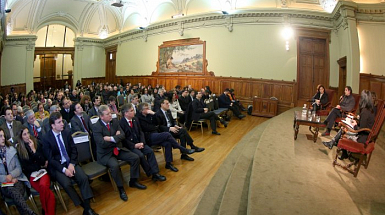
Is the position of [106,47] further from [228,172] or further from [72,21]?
[228,172]

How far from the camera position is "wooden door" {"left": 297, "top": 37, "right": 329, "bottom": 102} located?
9.53m

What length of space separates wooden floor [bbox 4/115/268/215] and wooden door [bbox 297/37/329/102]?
6.71 metres

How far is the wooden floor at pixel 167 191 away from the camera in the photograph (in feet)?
9.09

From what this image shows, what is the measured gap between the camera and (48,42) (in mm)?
16875

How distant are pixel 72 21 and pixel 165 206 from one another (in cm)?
1805

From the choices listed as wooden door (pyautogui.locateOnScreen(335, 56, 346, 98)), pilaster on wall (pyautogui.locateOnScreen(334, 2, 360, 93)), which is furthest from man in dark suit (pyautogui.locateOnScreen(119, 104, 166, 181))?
wooden door (pyautogui.locateOnScreen(335, 56, 346, 98))

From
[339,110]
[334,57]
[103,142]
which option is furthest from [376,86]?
[103,142]

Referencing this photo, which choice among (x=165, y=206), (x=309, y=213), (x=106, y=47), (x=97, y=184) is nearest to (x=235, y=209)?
(x=309, y=213)

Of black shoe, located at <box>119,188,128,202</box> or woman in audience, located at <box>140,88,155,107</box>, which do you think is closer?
black shoe, located at <box>119,188,128,202</box>

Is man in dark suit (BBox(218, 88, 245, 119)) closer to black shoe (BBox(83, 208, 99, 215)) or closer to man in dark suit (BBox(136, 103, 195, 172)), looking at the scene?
man in dark suit (BBox(136, 103, 195, 172))

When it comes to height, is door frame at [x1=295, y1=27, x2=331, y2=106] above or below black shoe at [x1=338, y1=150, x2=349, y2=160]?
above

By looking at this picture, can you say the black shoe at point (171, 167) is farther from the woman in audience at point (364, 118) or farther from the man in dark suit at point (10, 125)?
the woman in audience at point (364, 118)

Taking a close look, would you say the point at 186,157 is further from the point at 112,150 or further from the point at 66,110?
the point at 66,110

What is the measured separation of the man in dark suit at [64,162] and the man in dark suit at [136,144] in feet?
2.65
